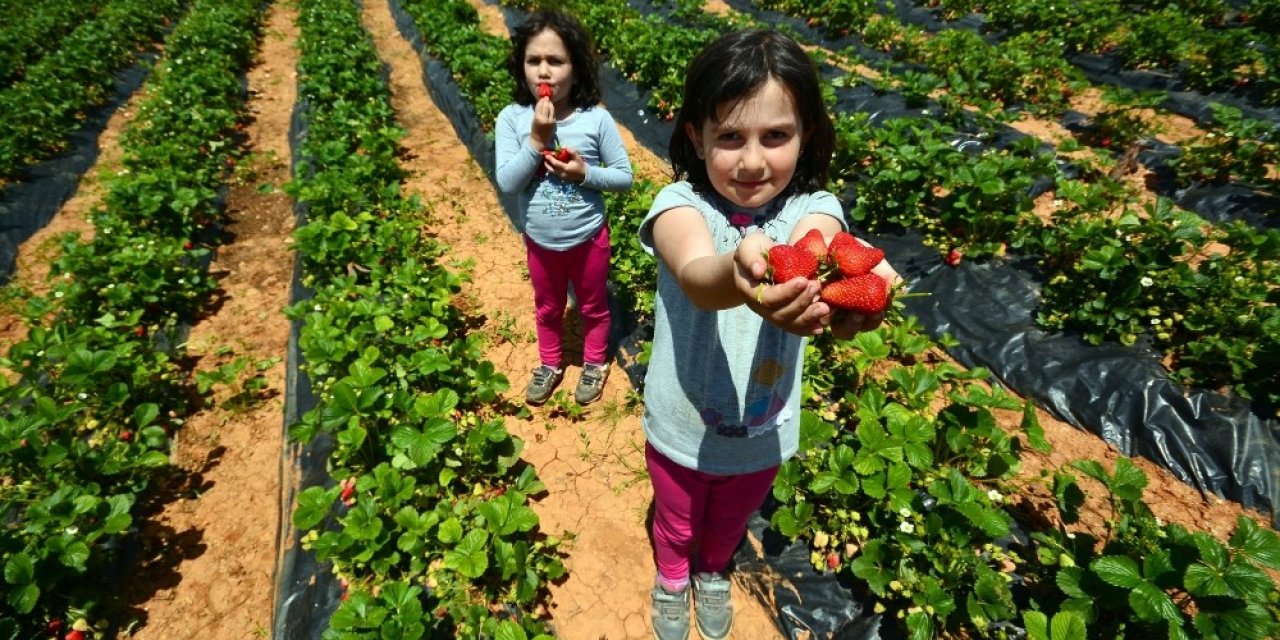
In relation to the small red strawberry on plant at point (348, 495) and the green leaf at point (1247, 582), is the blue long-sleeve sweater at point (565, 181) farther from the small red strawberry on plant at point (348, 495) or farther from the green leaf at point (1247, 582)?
the green leaf at point (1247, 582)

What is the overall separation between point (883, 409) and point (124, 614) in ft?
13.2

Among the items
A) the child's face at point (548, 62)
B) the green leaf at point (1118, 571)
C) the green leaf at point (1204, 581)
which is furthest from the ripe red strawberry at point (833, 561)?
the child's face at point (548, 62)

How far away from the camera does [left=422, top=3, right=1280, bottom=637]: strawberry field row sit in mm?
1834

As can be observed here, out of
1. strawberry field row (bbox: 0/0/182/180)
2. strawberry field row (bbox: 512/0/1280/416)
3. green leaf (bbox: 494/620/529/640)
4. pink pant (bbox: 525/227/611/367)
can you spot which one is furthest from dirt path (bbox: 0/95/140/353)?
strawberry field row (bbox: 512/0/1280/416)

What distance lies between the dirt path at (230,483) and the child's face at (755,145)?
3.14 metres

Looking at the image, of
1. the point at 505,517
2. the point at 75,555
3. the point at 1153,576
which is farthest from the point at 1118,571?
the point at 75,555

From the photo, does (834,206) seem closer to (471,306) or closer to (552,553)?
(552,553)

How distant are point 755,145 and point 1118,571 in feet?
6.68

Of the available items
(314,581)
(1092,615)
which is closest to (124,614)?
(314,581)

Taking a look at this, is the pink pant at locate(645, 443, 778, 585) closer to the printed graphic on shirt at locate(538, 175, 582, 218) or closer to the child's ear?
the child's ear

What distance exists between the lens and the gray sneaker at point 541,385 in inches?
144

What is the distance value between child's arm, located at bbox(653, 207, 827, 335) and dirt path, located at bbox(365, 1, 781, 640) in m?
2.09

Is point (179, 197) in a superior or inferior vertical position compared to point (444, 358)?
inferior

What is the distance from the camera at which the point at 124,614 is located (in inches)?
109
